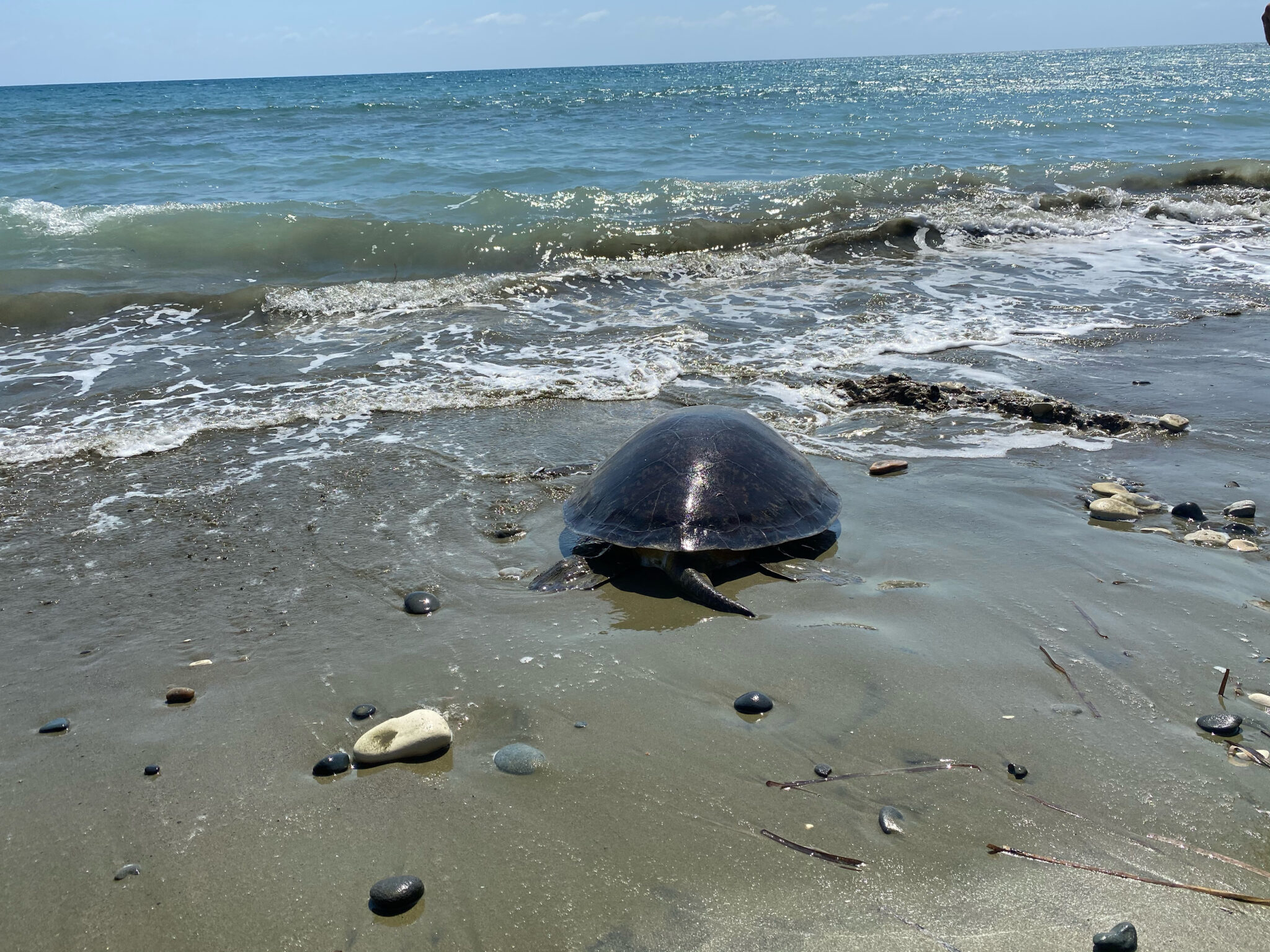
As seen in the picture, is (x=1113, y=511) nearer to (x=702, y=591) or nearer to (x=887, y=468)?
(x=887, y=468)

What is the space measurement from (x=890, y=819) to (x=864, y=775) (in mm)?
202

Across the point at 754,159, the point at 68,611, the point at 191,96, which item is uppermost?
the point at 191,96

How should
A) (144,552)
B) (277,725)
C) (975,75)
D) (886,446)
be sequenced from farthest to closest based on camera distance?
(975,75)
(886,446)
(144,552)
(277,725)

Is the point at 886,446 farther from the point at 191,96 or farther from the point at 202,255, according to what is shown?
the point at 191,96

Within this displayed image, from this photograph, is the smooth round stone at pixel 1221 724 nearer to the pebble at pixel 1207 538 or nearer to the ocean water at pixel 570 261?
the pebble at pixel 1207 538

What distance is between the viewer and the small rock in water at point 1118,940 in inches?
75.7

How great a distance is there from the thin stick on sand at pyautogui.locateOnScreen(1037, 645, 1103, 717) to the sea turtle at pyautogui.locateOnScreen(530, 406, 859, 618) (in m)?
0.87

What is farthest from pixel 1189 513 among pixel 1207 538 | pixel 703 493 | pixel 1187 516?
pixel 703 493

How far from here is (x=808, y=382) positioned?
21.8 feet

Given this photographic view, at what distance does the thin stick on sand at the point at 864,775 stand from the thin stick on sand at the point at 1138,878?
1.04 feet

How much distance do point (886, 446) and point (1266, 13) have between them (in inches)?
129

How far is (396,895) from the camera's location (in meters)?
2.10

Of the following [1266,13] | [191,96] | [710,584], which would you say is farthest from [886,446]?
[191,96]

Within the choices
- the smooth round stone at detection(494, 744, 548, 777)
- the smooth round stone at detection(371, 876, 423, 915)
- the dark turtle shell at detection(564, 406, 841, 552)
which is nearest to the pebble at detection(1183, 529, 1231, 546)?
the dark turtle shell at detection(564, 406, 841, 552)
